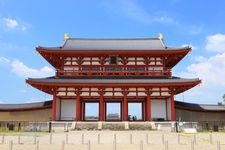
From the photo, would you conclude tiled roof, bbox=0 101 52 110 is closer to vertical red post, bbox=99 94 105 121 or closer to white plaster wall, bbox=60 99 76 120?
white plaster wall, bbox=60 99 76 120

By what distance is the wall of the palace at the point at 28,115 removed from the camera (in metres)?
42.3

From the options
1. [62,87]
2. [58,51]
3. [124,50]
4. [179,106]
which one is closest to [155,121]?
[179,106]

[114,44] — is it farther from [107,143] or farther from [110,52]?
[107,143]

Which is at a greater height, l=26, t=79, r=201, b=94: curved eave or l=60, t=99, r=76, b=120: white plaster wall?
l=26, t=79, r=201, b=94: curved eave

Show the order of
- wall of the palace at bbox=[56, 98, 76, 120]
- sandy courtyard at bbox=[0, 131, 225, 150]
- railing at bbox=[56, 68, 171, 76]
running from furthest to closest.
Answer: railing at bbox=[56, 68, 171, 76]
wall of the palace at bbox=[56, 98, 76, 120]
sandy courtyard at bbox=[0, 131, 225, 150]

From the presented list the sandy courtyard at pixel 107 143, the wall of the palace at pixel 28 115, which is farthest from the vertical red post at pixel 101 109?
the sandy courtyard at pixel 107 143

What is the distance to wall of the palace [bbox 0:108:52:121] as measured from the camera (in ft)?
139

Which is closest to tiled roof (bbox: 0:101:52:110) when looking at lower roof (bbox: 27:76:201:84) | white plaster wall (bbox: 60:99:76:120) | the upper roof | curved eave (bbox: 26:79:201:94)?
white plaster wall (bbox: 60:99:76:120)

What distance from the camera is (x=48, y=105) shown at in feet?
137

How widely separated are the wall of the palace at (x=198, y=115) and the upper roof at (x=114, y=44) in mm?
9469

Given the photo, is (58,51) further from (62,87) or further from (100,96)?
(100,96)

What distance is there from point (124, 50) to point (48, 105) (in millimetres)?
12476

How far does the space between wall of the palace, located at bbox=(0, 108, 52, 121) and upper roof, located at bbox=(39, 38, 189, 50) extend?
9.13 meters

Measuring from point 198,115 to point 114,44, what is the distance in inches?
626
